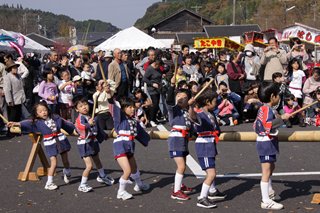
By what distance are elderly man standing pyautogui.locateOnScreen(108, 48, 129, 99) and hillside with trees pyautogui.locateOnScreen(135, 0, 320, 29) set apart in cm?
4591

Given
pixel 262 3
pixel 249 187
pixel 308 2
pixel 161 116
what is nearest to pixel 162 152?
pixel 249 187

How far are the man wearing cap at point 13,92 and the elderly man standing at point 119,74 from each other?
7.21 feet

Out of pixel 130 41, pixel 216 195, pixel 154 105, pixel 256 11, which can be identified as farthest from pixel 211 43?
pixel 256 11

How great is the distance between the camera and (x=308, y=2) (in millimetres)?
80562

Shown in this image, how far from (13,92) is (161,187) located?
5.95m

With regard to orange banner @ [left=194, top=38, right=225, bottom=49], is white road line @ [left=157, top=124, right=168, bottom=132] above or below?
below

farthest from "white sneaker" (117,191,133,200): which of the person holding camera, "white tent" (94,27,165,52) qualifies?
"white tent" (94,27,165,52)

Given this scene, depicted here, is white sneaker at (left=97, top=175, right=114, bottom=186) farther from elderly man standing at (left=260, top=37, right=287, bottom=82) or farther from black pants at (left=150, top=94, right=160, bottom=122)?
elderly man standing at (left=260, top=37, right=287, bottom=82)

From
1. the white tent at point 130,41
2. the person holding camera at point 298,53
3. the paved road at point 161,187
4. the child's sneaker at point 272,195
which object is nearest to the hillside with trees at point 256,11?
the white tent at point 130,41

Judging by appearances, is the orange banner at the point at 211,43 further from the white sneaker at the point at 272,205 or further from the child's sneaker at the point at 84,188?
the white sneaker at the point at 272,205

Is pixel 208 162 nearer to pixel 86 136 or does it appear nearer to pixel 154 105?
pixel 86 136

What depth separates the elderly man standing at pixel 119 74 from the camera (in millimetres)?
12820

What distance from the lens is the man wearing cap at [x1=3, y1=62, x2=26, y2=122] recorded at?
11914 millimetres

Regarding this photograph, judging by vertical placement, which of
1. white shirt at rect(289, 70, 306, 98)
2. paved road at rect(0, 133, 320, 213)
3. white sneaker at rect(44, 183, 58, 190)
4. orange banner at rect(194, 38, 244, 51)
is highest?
orange banner at rect(194, 38, 244, 51)
